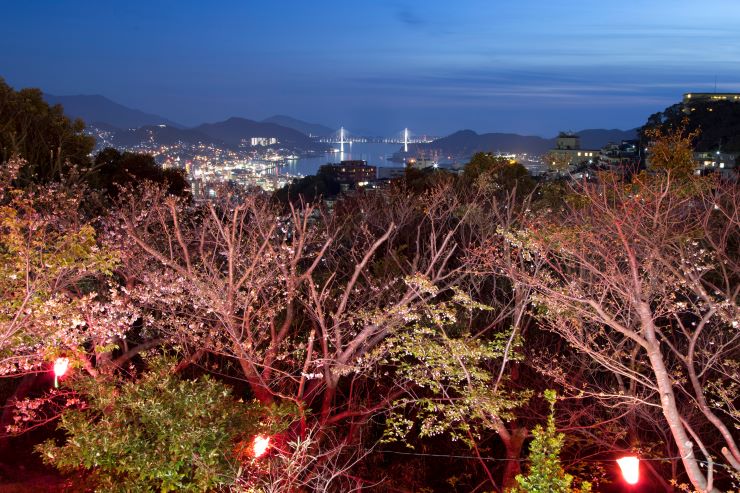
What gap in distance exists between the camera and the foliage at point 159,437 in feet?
20.7

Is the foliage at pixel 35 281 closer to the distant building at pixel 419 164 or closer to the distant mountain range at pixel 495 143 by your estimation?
the distant building at pixel 419 164

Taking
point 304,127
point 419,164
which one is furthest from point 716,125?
point 304,127

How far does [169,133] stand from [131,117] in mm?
48979

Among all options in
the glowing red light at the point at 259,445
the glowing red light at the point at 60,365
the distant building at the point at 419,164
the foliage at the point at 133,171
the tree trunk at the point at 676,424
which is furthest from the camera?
the distant building at the point at 419,164

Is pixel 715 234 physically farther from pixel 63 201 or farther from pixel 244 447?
pixel 63 201

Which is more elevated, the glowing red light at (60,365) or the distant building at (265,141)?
the distant building at (265,141)

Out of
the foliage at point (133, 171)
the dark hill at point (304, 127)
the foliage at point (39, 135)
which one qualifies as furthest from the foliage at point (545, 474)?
the dark hill at point (304, 127)

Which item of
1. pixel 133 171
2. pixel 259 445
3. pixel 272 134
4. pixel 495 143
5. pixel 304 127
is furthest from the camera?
pixel 304 127

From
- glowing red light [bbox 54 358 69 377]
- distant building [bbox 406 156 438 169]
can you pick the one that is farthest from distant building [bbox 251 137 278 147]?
glowing red light [bbox 54 358 69 377]

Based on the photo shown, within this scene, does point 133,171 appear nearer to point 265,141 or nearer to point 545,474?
point 545,474

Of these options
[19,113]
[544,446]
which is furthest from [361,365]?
[19,113]

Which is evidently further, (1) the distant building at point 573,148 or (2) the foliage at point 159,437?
(1) the distant building at point 573,148

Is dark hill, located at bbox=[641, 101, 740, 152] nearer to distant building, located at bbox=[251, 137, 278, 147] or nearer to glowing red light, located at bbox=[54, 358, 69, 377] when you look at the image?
glowing red light, located at bbox=[54, 358, 69, 377]

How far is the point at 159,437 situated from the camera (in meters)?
6.43
